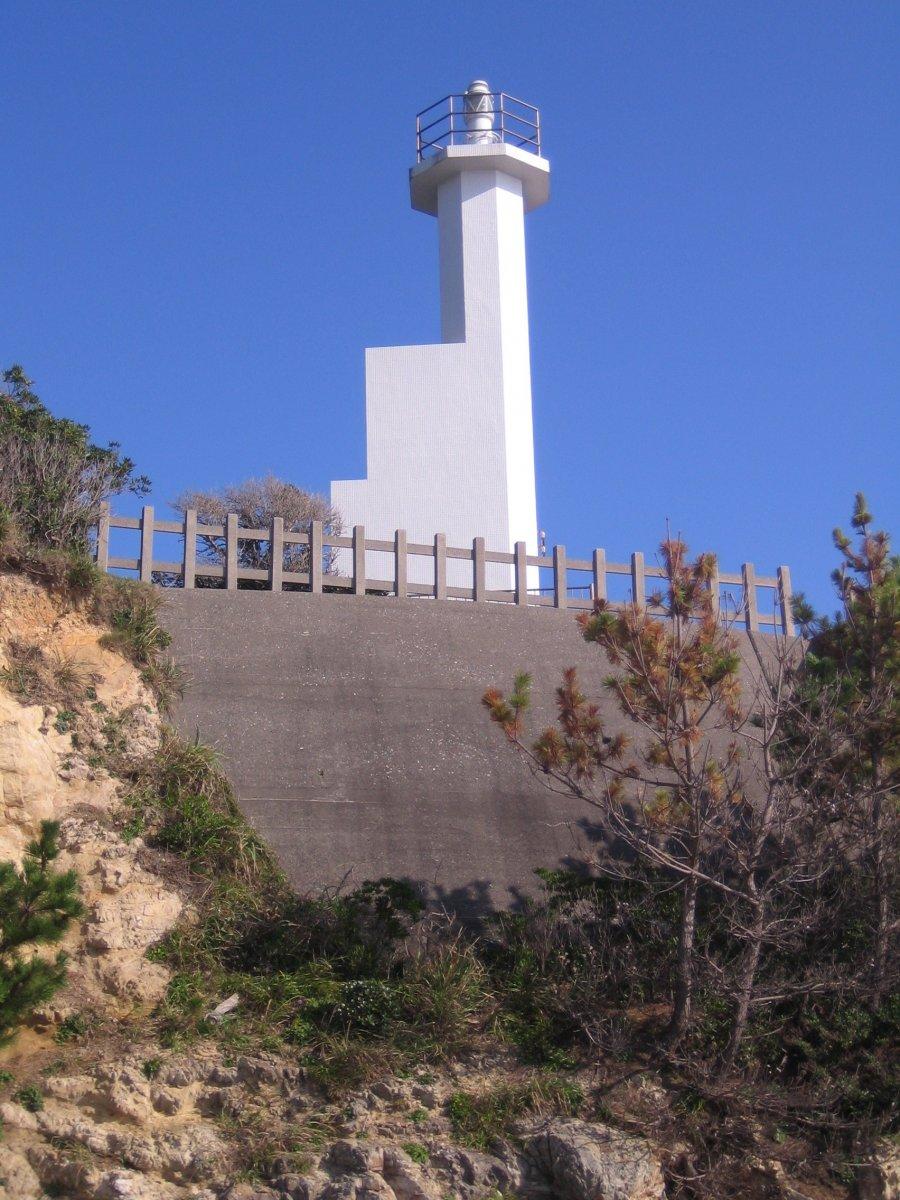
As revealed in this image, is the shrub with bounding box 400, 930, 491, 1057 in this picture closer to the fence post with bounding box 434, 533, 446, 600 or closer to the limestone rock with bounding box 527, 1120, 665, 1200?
the limestone rock with bounding box 527, 1120, 665, 1200

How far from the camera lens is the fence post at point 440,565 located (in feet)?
58.2

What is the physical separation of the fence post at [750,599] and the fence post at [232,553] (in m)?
7.31

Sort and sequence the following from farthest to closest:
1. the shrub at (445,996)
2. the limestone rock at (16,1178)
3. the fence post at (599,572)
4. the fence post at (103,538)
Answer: the fence post at (599,572) < the fence post at (103,538) < the shrub at (445,996) < the limestone rock at (16,1178)

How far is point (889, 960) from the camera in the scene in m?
12.0

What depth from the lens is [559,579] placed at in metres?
18.3

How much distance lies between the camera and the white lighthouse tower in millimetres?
22438

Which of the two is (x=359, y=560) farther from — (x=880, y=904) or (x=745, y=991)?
(x=745, y=991)

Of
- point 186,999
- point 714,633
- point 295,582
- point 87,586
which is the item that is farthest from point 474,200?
point 186,999

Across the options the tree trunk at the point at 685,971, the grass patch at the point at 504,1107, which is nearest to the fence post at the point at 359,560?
the tree trunk at the point at 685,971

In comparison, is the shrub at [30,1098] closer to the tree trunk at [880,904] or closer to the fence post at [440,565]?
the tree trunk at [880,904]

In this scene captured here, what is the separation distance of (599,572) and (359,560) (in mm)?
3478

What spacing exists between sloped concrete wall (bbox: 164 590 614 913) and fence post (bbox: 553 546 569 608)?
1037 millimetres

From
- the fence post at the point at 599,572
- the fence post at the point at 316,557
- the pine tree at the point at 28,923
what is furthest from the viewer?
the fence post at the point at 599,572

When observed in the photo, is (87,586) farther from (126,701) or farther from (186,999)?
(186,999)
